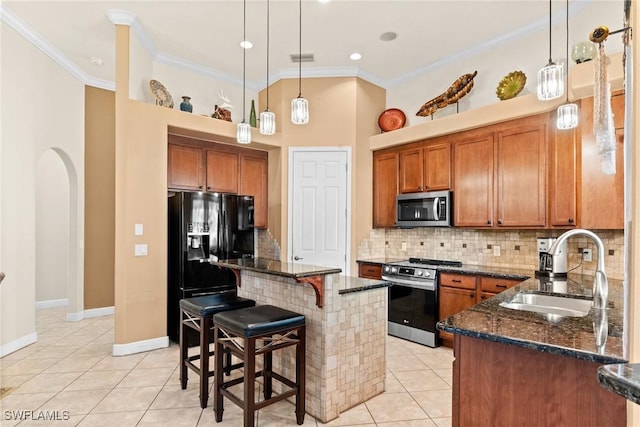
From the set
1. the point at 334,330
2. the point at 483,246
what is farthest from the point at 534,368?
the point at 483,246

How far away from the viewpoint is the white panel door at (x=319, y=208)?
4.67 metres

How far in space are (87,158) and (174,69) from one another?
1.83m

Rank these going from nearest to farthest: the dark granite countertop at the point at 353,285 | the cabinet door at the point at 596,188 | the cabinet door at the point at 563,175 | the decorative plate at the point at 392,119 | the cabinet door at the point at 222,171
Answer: the dark granite countertop at the point at 353,285 < the cabinet door at the point at 596,188 < the cabinet door at the point at 563,175 < the cabinet door at the point at 222,171 < the decorative plate at the point at 392,119

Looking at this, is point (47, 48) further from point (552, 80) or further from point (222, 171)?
point (552, 80)

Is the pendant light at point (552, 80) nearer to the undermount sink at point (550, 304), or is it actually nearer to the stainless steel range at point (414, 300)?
the undermount sink at point (550, 304)

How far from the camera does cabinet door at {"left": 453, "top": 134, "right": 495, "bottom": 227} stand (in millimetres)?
3754

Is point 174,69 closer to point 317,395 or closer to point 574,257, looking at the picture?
point 317,395

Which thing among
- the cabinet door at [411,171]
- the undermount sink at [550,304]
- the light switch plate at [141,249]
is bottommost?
the undermount sink at [550,304]

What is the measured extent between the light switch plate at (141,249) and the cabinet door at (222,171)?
1209 millimetres

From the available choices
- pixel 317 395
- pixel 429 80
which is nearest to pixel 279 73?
pixel 429 80

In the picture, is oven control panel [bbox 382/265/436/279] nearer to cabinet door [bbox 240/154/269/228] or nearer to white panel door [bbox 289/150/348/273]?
white panel door [bbox 289/150/348/273]

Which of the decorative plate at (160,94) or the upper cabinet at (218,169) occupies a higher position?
the decorative plate at (160,94)

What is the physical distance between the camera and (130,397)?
8.69ft

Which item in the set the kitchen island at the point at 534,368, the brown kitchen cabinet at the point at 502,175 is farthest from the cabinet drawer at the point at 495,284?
the kitchen island at the point at 534,368
